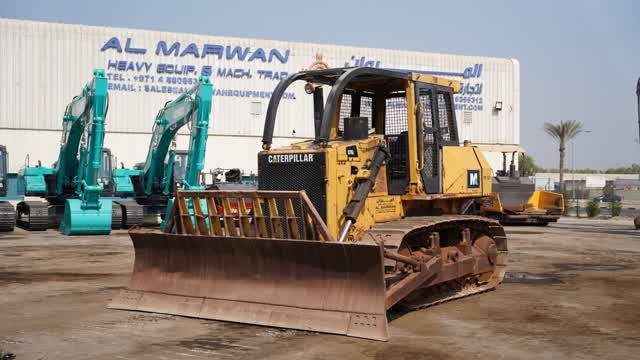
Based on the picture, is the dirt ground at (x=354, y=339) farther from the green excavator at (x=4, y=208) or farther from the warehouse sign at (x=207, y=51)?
the warehouse sign at (x=207, y=51)

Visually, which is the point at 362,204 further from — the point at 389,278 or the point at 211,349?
the point at 211,349

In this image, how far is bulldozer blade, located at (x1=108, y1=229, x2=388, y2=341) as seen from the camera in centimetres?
836

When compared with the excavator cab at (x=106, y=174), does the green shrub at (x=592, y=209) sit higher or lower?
lower

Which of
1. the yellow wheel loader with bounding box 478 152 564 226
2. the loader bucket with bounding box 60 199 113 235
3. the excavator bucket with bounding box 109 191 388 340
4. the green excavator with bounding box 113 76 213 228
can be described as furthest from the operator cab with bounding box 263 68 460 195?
the yellow wheel loader with bounding box 478 152 564 226

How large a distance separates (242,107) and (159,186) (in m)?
13.5

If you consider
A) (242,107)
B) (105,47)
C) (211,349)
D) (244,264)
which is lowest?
(211,349)

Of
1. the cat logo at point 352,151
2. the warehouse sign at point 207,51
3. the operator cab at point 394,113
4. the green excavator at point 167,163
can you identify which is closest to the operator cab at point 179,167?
the green excavator at point 167,163

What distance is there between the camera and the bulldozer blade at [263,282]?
8.36 metres

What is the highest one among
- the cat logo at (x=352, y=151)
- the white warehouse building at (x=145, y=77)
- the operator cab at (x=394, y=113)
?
the white warehouse building at (x=145, y=77)

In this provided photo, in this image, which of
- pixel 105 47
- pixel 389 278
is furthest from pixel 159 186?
pixel 389 278

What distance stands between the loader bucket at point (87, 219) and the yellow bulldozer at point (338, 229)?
13.3 m

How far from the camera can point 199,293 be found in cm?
955

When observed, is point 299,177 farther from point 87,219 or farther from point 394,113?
point 87,219

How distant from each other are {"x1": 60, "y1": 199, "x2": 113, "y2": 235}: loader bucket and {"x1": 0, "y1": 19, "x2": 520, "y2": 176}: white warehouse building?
1416 cm
